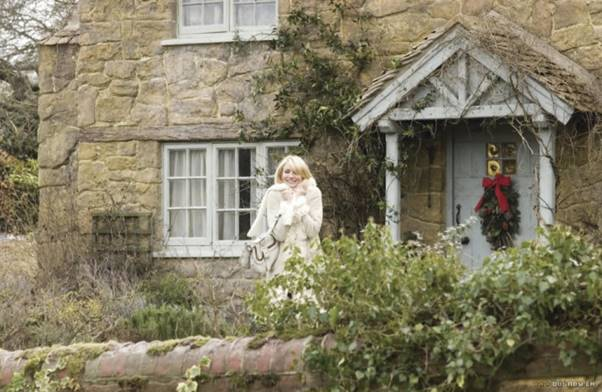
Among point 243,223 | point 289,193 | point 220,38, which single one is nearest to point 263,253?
point 289,193

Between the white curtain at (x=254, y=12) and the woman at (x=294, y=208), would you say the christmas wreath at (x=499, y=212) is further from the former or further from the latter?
the white curtain at (x=254, y=12)

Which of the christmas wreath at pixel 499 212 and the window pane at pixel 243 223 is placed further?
the window pane at pixel 243 223

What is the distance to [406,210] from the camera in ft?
43.1

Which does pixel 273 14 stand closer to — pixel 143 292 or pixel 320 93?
pixel 320 93

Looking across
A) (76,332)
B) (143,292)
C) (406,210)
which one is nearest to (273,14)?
(406,210)

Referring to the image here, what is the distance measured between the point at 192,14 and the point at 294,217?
496 cm

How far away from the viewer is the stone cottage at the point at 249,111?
12.0 meters

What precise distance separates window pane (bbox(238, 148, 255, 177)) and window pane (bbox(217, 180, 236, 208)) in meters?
0.17

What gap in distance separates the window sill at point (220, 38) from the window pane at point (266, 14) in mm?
179

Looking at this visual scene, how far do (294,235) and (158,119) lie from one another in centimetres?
441

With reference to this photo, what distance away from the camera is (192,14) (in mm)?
14180

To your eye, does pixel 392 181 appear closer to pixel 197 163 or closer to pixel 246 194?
pixel 246 194

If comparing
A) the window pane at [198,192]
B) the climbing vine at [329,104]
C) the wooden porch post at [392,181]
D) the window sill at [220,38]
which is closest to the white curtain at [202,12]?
the window sill at [220,38]

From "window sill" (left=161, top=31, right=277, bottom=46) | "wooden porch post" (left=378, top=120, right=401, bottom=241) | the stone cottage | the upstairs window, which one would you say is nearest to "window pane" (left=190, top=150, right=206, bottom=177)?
the stone cottage
